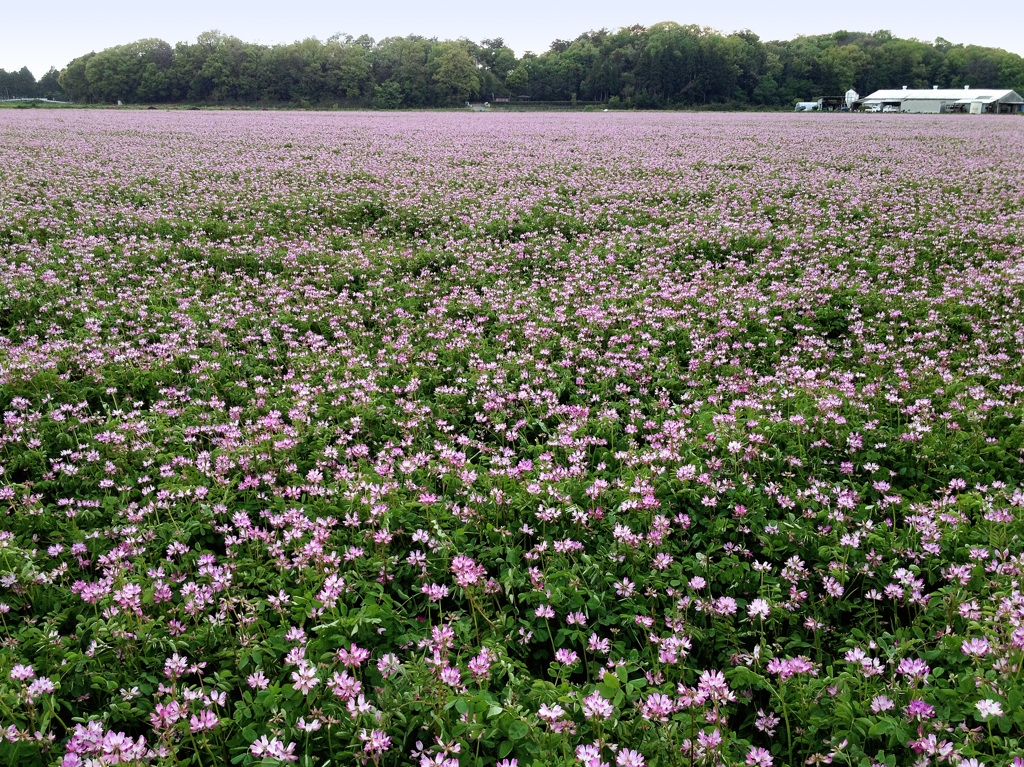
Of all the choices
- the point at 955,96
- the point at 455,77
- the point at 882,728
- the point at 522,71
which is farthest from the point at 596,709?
the point at 955,96

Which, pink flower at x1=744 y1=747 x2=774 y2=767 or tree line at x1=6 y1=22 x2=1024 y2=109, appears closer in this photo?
pink flower at x1=744 y1=747 x2=774 y2=767

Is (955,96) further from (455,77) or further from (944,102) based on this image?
(455,77)

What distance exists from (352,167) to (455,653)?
1849cm

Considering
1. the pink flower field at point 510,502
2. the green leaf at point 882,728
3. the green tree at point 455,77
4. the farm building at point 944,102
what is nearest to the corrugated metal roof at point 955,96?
the farm building at point 944,102

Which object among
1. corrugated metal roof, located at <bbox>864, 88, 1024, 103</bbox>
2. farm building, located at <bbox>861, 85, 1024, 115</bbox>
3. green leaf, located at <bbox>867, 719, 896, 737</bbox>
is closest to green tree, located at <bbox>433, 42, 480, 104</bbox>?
farm building, located at <bbox>861, 85, 1024, 115</bbox>

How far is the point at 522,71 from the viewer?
344ft

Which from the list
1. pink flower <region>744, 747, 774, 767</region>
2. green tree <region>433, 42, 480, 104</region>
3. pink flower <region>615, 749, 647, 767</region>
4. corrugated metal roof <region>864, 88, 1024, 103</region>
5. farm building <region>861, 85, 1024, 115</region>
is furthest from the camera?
corrugated metal roof <region>864, 88, 1024, 103</region>

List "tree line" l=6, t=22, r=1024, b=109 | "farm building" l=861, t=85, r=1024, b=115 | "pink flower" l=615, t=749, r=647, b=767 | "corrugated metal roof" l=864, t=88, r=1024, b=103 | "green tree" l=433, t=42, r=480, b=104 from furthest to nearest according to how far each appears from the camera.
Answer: "corrugated metal roof" l=864, t=88, r=1024, b=103, "green tree" l=433, t=42, r=480, b=104, "farm building" l=861, t=85, r=1024, b=115, "tree line" l=6, t=22, r=1024, b=109, "pink flower" l=615, t=749, r=647, b=767

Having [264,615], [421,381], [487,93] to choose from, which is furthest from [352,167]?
[487,93]

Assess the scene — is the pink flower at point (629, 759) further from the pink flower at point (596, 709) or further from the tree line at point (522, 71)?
the tree line at point (522, 71)

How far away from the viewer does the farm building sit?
290 feet

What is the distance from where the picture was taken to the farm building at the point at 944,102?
3484 inches

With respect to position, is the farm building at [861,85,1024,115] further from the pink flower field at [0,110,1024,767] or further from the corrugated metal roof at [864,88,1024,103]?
the pink flower field at [0,110,1024,767]

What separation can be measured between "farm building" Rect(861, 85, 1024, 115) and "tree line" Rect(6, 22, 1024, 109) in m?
13.6
